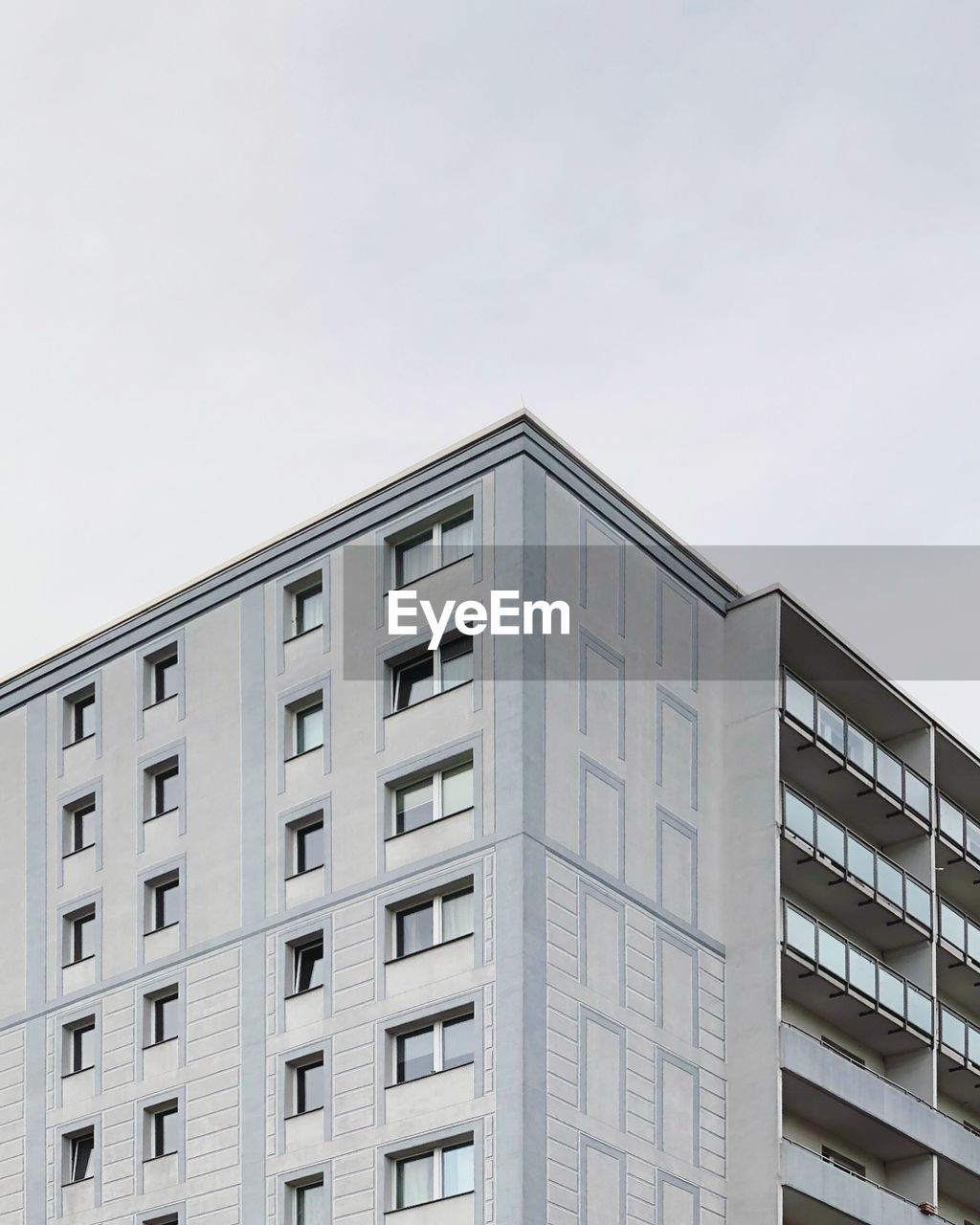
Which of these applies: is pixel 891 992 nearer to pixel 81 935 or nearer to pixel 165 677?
pixel 165 677

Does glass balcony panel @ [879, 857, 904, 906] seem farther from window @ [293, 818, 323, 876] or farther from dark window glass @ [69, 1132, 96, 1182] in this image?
dark window glass @ [69, 1132, 96, 1182]

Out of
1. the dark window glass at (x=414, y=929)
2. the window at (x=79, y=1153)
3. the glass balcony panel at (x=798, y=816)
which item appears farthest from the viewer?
the glass balcony panel at (x=798, y=816)

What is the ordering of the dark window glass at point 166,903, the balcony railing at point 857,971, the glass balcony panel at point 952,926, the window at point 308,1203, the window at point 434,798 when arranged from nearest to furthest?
the window at point 308,1203, the window at point 434,798, the balcony railing at point 857,971, the dark window glass at point 166,903, the glass balcony panel at point 952,926

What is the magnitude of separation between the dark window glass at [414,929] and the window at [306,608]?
7002mm

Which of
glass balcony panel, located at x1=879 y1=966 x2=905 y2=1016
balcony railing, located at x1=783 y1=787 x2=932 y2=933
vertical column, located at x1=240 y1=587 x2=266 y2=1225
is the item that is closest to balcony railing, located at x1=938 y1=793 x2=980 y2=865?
balcony railing, located at x1=783 y1=787 x2=932 y2=933

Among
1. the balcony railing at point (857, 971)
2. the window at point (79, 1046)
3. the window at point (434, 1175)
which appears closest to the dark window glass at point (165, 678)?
the window at point (79, 1046)

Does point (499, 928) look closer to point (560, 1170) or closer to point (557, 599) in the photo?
point (560, 1170)

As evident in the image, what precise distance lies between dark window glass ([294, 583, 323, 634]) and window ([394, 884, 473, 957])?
710 cm

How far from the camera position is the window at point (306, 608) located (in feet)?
145

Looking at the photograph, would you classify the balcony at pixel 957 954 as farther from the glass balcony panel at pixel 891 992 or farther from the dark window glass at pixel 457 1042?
the dark window glass at pixel 457 1042

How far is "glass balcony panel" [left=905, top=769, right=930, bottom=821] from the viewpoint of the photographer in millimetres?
48469

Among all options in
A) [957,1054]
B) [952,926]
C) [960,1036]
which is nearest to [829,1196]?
[957,1054]

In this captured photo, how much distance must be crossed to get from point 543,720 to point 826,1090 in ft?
33.2

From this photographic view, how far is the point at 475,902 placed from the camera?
38438mm
